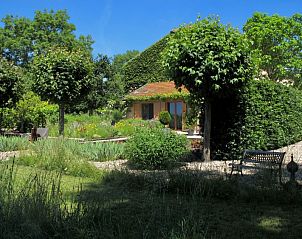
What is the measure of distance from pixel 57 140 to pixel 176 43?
4189 mm

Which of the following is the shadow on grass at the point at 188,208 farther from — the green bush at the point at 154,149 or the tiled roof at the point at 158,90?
the tiled roof at the point at 158,90

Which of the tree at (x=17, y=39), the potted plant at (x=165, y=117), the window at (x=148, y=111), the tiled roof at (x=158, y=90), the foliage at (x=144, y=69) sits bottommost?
the potted plant at (x=165, y=117)

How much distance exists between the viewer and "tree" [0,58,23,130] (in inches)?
732

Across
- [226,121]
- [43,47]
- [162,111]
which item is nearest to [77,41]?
[43,47]

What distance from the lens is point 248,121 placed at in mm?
12445

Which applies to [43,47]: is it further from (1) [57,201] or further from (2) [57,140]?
(1) [57,201]

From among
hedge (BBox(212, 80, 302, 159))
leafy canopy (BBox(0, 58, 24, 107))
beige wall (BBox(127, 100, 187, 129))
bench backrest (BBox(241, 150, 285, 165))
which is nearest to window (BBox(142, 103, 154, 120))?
beige wall (BBox(127, 100, 187, 129))

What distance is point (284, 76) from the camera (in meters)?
33.2

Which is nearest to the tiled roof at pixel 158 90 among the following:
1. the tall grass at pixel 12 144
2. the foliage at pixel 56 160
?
the tall grass at pixel 12 144

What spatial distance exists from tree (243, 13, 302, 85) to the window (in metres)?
9.28

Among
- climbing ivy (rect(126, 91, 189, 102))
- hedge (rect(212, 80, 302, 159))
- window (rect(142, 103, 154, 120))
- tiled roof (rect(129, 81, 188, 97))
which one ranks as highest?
tiled roof (rect(129, 81, 188, 97))

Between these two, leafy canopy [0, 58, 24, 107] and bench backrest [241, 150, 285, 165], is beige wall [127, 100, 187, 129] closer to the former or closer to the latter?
leafy canopy [0, 58, 24, 107]

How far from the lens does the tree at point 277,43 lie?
32000 mm

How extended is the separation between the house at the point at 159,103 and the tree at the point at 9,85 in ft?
38.0
